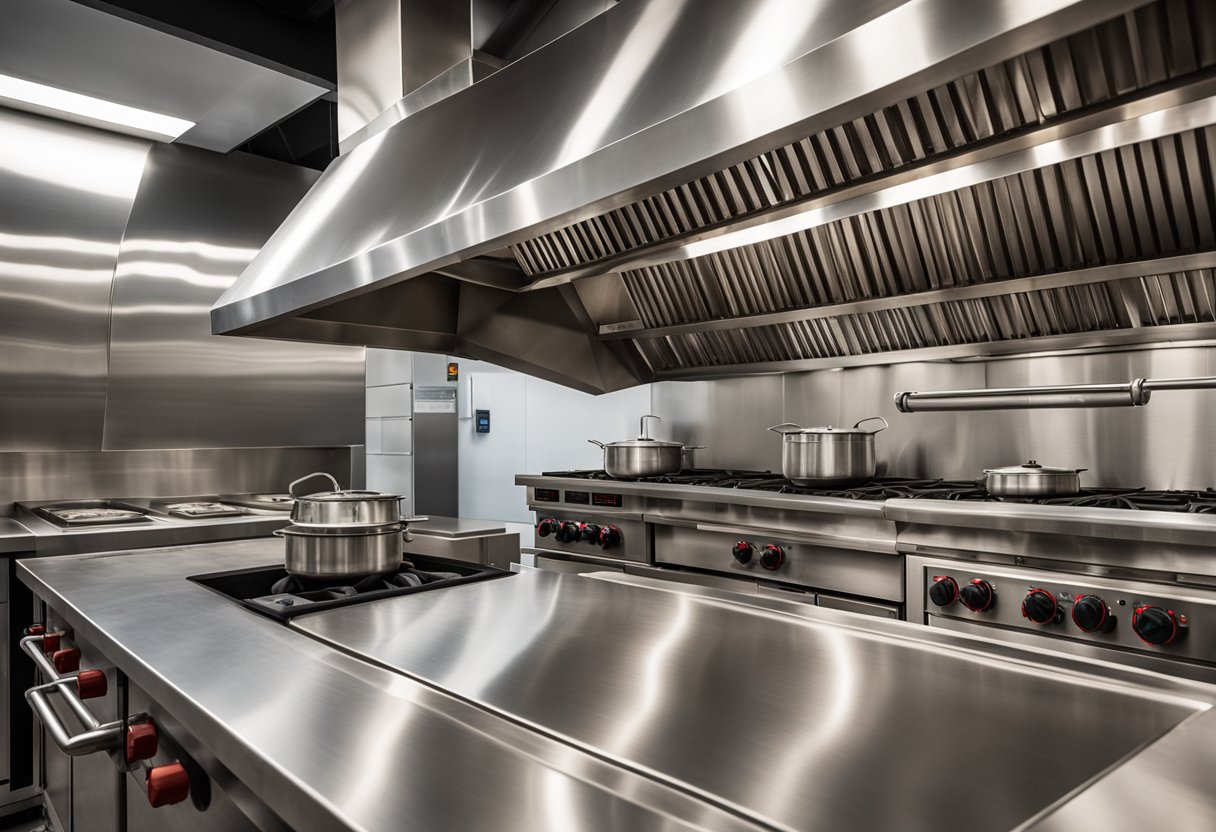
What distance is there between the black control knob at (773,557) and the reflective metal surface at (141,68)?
2.55m

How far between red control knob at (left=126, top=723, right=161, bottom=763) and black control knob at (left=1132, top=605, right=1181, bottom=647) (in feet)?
6.17

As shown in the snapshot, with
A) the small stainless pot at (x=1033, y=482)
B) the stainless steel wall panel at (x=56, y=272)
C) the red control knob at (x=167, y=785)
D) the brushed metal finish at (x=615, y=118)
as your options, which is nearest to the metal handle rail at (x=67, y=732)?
the red control knob at (x=167, y=785)

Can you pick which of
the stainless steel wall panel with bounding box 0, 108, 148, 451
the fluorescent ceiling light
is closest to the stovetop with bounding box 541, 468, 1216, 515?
the stainless steel wall panel with bounding box 0, 108, 148, 451

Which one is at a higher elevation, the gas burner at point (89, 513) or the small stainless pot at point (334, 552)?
the small stainless pot at point (334, 552)

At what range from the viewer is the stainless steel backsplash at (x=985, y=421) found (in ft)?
7.44

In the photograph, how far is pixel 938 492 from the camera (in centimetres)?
227

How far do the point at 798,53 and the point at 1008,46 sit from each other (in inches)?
8.2

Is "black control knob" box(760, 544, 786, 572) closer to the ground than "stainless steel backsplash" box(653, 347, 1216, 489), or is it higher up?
closer to the ground

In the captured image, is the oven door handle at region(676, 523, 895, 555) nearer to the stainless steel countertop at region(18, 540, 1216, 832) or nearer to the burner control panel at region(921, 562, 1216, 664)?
the burner control panel at region(921, 562, 1216, 664)

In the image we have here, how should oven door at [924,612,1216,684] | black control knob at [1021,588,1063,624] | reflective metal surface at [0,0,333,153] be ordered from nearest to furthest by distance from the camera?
oven door at [924,612,1216,684], black control knob at [1021,588,1063,624], reflective metal surface at [0,0,333,153]

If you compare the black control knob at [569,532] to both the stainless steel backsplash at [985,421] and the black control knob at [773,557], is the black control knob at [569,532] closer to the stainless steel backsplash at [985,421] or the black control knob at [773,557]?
the stainless steel backsplash at [985,421]

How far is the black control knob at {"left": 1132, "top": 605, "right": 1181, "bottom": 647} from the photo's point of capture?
1.61m

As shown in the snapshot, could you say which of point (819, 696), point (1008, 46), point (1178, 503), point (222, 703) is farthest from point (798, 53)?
point (1178, 503)

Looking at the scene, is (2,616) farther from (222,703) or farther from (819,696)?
(819,696)
